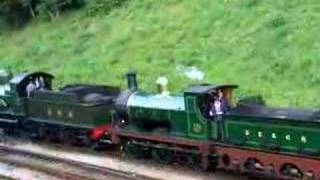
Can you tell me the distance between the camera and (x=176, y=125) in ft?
68.7

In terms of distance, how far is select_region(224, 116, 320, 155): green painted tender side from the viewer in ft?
57.4

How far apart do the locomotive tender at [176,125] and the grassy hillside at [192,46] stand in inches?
215

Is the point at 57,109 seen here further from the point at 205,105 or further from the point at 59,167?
the point at 205,105

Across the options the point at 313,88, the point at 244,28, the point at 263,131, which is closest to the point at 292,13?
the point at 244,28

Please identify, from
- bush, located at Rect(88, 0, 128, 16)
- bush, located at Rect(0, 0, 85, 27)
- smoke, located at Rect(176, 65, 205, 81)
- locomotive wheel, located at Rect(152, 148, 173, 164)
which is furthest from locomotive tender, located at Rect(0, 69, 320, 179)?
bush, located at Rect(0, 0, 85, 27)

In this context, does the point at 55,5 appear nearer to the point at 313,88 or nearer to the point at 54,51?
the point at 54,51

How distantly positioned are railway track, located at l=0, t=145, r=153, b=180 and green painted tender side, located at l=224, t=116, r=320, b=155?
3.01 m

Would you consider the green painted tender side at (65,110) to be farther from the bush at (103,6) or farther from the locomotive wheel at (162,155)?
the bush at (103,6)

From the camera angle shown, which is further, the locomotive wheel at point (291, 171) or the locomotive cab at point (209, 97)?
the locomotive cab at point (209, 97)

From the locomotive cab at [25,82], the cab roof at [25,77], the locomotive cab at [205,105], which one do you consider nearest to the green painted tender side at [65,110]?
the locomotive cab at [25,82]

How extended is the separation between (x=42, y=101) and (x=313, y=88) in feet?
31.7

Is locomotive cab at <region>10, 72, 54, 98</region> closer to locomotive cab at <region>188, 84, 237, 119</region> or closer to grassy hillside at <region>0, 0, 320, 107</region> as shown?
grassy hillside at <region>0, 0, 320, 107</region>

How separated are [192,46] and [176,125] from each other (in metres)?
11.8

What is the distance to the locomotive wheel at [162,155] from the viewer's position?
2156 cm
